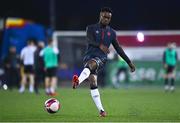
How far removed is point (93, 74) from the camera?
17875mm

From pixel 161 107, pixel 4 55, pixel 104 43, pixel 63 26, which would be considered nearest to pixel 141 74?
pixel 4 55

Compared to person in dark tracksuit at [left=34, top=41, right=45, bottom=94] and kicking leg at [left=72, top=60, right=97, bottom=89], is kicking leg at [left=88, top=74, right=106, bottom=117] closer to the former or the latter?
kicking leg at [left=72, top=60, right=97, bottom=89]

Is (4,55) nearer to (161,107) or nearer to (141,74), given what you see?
(141,74)

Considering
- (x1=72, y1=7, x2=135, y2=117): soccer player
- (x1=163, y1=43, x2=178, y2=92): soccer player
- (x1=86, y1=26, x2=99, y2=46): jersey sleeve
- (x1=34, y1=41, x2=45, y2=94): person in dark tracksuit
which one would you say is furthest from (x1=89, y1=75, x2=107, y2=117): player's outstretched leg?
(x1=163, y1=43, x2=178, y2=92): soccer player

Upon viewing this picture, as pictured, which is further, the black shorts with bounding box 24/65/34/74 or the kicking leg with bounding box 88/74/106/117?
the black shorts with bounding box 24/65/34/74

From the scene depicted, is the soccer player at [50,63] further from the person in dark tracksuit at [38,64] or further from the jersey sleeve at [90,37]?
the jersey sleeve at [90,37]

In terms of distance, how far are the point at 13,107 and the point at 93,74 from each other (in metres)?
4.72

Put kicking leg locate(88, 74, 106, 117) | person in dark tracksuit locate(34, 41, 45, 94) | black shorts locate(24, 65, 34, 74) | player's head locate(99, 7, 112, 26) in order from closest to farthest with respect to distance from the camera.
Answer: kicking leg locate(88, 74, 106, 117) → player's head locate(99, 7, 112, 26) → black shorts locate(24, 65, 34, 74) → person in dark tracksuit locate(34, 41, 45, 94)

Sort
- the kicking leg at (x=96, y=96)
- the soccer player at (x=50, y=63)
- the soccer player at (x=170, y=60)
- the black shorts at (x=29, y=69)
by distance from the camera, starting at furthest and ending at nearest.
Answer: the soccer player at (x=170, y=60) < the black shorts at (x=29, y=69) < the soccer player at (x=50, y=63) < the kicking leg at (x=96, y=96)

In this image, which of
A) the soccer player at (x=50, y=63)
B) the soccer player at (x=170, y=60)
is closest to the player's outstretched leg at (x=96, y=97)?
the soccer player at (x=50, y=63)

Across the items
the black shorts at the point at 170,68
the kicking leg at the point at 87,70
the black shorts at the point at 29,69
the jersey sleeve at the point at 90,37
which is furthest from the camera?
the black shorts at the point at 170,68

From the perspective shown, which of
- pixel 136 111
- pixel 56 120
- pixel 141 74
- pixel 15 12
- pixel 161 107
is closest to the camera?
pixel 56 120

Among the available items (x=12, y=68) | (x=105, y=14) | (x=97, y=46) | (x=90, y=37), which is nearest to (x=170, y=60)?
(x=12, y=68)

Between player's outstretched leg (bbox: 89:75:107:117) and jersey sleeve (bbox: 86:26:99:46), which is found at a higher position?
jersey sleeve (bbox: 86:26:99:46)
